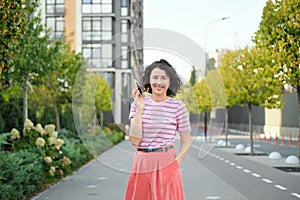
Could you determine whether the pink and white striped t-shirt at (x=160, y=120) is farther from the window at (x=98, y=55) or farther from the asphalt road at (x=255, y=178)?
the window at (x=98, y=55)

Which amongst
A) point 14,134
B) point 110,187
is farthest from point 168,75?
point 14,134

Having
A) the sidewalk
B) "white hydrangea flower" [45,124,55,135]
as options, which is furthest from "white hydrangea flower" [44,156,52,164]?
"white hydrangea flower" [45,124,55,135]

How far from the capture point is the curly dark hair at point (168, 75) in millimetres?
5883

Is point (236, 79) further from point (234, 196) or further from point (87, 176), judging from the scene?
point (234, 196)

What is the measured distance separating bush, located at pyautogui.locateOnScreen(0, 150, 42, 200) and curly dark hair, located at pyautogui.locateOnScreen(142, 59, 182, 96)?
5089 millimetres

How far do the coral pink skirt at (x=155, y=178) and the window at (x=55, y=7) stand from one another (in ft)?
170

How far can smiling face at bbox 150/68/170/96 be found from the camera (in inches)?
229

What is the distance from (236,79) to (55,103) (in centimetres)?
848

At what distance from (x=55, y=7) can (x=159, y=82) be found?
52.9 m

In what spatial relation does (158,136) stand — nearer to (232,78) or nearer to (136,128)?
A: (136,128)

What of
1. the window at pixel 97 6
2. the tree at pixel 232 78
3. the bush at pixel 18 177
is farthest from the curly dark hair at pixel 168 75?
the window at pixel 97 6

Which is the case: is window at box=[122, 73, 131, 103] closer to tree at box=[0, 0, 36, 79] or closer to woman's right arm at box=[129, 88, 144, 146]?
woman's right arm at box=[129, 88, 144, 146]

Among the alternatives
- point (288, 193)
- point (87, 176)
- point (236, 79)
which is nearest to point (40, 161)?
point (87, 176)

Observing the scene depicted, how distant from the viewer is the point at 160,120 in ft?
18.6
